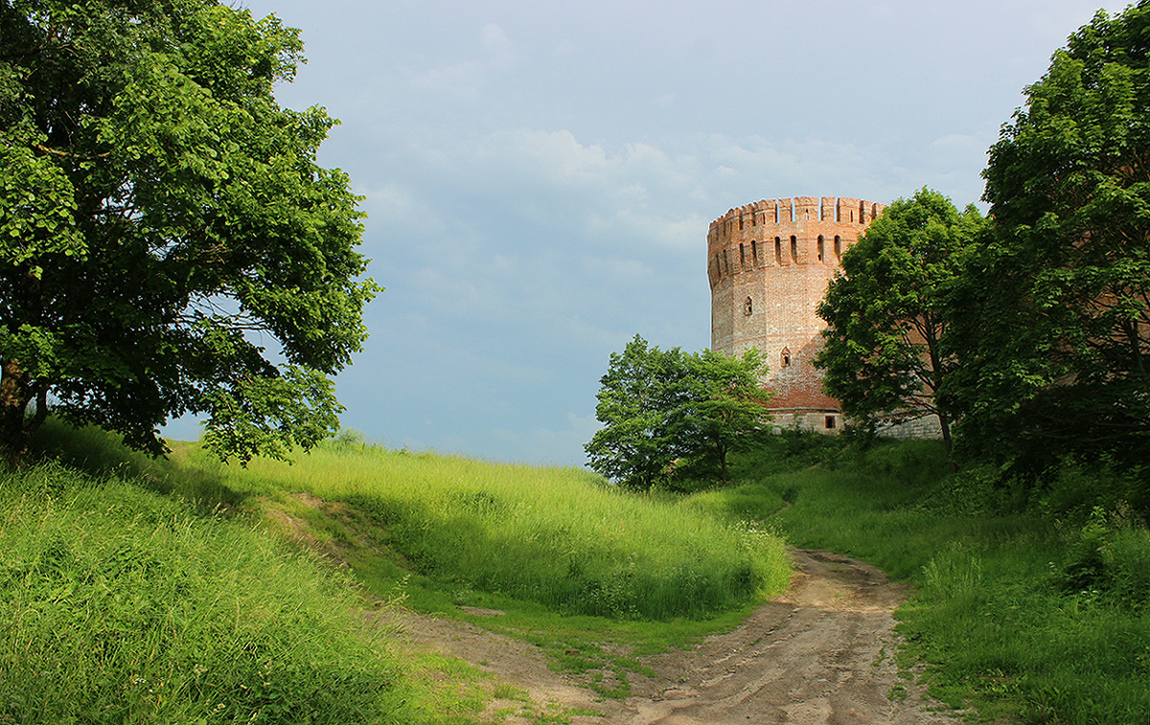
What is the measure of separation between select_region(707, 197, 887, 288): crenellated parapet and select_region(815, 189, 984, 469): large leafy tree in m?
14.5

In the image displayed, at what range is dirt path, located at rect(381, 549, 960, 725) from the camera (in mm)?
6867

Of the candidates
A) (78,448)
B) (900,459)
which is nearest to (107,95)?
(78,448)

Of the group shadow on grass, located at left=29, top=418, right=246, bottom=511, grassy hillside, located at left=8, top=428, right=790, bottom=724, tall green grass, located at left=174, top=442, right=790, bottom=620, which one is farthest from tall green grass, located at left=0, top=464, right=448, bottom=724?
tall green grass, located at left=174, top=442, right=790, bottom=620

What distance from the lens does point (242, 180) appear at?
32.2ft

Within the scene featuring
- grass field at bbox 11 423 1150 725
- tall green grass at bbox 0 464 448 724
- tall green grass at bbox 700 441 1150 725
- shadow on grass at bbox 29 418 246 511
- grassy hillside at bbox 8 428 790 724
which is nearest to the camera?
tall green grass at bbox 0 464 448 724

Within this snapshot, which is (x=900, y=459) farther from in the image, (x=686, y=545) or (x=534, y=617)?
(x=534, y=617)

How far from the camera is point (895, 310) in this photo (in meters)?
26.3

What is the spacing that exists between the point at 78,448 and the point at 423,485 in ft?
24.0

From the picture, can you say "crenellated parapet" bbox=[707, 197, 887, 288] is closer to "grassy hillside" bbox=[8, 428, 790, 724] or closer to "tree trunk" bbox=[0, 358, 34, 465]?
"grassy hillside" bbox=[8, 428, 790, 724]

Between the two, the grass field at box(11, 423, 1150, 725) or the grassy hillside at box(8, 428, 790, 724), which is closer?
the grassy hillside at box(8, 428, 790, 724)

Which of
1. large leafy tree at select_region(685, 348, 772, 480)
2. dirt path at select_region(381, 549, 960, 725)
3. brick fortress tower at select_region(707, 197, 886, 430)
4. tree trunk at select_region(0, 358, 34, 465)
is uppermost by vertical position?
brick fortress tower at select_region(707, 197, 886, 430)

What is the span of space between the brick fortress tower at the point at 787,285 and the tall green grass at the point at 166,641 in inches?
1479

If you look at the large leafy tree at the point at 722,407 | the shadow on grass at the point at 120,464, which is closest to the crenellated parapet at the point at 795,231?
the large leafy tree at the point at 722,407

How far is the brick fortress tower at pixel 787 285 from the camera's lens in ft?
137
